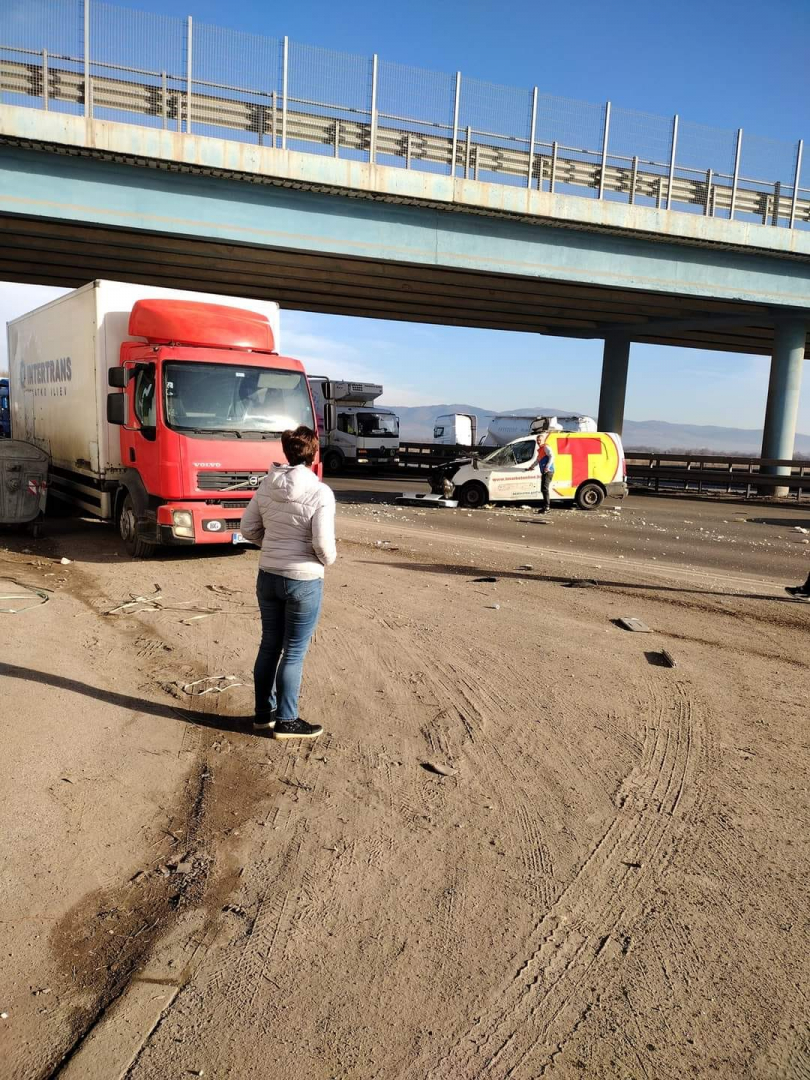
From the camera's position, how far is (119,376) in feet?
33.2

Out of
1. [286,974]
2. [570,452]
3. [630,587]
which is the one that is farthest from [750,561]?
[286,974]

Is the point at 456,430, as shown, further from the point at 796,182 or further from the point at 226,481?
the point at 226,481

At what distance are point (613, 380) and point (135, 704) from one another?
32599 mm

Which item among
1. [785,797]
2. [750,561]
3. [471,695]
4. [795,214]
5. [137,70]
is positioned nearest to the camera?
[785,797]

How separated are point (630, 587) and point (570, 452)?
9645 mm

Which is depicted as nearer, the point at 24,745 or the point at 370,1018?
the point at 370,1018

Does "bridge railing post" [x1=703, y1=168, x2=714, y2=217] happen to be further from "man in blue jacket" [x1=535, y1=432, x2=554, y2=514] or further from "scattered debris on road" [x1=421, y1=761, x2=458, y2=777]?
"scattered debris on road" [x1=421, y1=761, x2=458, y2=777]

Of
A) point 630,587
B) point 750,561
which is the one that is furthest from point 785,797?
point 750,561

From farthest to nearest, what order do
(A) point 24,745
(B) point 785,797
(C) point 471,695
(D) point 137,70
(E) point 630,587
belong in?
(D) point 137,70 < (E) point 630,587 < (C) point 471,695 < (A) point 24,745 < (B) point 785,797

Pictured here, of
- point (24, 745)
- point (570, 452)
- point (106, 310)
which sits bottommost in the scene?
point (24, 745)

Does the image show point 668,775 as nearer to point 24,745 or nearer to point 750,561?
point 24,745

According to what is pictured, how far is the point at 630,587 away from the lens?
33.2 ft

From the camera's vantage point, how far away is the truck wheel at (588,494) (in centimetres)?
1967

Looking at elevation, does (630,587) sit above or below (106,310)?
below
